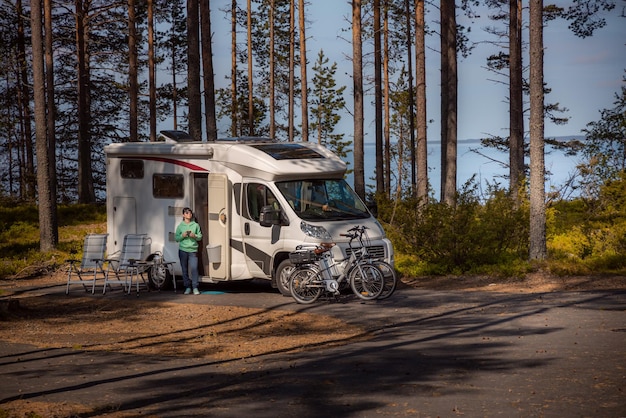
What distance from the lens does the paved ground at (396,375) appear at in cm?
773

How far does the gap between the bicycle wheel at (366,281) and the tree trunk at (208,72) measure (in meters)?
13.7

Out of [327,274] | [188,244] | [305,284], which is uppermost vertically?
[188,244]

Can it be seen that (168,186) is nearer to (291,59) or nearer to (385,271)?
(385,271)

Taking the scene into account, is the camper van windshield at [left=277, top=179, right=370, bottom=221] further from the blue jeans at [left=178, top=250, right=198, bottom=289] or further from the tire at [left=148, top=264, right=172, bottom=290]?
the tire at [left=148, top=264, right=172, bottom=290]

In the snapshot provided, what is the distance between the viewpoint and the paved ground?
7.73 m

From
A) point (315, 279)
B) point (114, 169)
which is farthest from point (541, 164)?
point (114, 169)

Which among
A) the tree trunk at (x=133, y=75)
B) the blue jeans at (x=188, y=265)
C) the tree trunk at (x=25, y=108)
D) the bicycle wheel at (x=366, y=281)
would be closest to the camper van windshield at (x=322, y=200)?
the bicycle wheel at (x=366, y=281)

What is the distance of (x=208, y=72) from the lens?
2708cm

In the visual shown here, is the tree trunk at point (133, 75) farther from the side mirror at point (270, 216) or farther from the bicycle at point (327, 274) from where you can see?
the bicycle at point (327, 274)

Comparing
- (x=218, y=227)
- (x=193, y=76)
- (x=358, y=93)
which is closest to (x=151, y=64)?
(x=358, y=93)

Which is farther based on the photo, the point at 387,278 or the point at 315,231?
the point at 315,231

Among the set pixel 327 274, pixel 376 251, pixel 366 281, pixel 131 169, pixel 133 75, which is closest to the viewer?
pixel 366 281

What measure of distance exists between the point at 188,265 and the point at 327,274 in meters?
3.28

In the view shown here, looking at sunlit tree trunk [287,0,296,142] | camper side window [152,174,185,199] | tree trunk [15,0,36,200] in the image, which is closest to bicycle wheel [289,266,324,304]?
camper side window [152,174,185,199]
